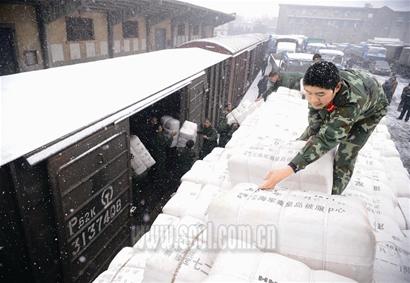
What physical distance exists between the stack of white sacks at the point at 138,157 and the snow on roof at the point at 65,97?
1222 mm

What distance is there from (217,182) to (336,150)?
1.32 m

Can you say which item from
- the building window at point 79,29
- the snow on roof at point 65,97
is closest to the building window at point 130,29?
the building window at point 79,29

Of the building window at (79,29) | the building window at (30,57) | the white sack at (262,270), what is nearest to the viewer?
the white sack at (262,270)

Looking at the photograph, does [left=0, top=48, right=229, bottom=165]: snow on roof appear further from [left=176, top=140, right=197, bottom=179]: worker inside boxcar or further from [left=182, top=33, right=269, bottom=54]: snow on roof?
[left=182, top=33, right=269, bottom=54]: snow on roof

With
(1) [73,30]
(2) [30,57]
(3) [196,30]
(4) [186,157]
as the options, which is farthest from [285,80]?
(3) [196,30]

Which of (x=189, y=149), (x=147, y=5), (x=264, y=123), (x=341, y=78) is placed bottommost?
(x=189, y=149)

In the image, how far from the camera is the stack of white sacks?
17.1 ft

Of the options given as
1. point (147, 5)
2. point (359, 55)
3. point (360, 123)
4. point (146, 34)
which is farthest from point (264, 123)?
point (359, 55)

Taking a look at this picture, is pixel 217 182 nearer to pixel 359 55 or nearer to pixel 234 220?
pixel 234 220

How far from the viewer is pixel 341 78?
7.43 feet

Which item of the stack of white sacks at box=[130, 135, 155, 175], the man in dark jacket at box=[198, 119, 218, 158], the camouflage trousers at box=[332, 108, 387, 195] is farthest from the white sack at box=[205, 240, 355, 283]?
the man in dark jacket at box=[198, 119, 218, 158]

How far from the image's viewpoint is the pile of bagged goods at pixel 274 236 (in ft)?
5.51

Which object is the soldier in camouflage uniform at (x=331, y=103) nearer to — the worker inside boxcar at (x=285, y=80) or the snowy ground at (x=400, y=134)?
the worker inside boxcar at (x=285, y=80)

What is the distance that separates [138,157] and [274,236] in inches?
151
